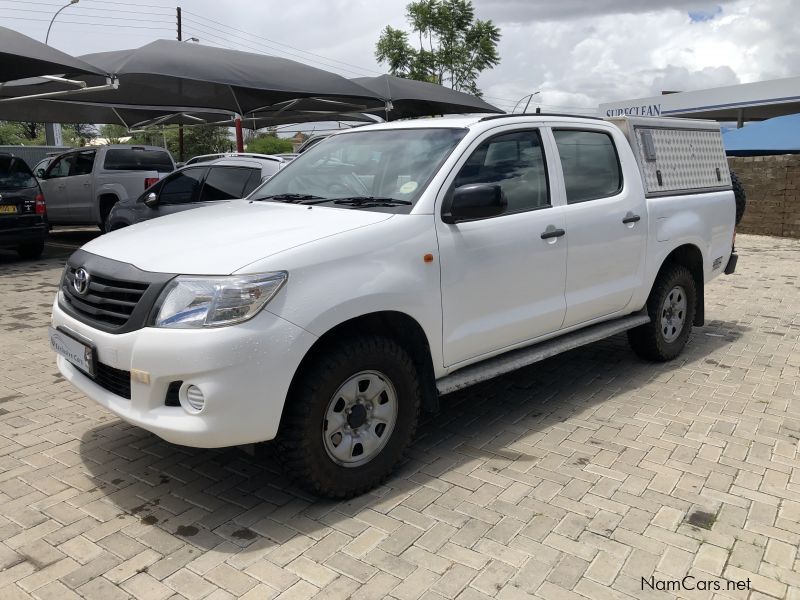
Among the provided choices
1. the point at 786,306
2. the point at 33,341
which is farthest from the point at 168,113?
the point at 786,306

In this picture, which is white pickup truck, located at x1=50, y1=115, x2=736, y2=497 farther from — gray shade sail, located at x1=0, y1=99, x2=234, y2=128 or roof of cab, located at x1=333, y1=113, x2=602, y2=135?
gray shade sail, located at x1=0, y1=99, x2=234, y2=128

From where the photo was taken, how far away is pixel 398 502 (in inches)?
132

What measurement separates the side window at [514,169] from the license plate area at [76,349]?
2034 mm

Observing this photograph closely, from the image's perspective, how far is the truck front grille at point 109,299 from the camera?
306 centimetres

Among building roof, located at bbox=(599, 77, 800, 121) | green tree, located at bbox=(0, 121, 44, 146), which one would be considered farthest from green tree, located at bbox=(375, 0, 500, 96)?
green tree, located at bbox=(0, 121, 44, 146)

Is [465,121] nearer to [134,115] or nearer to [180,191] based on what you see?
[180,191]

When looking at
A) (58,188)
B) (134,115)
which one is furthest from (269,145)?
(58,188)

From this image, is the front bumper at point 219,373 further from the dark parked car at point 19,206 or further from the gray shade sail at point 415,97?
the gray shade sail at point 415,97

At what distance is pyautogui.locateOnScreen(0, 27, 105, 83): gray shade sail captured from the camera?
33.3ft

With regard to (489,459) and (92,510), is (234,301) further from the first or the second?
(489,459)

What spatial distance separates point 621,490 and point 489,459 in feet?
2.37

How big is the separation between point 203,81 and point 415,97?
565 centimetres

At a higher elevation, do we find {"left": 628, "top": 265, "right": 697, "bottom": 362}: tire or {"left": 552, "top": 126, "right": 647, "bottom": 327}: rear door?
{"left": 552, "top": 126, "right": 647, "bottom": 327}: rear door

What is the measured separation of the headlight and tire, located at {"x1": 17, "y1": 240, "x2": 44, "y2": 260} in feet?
32.5
